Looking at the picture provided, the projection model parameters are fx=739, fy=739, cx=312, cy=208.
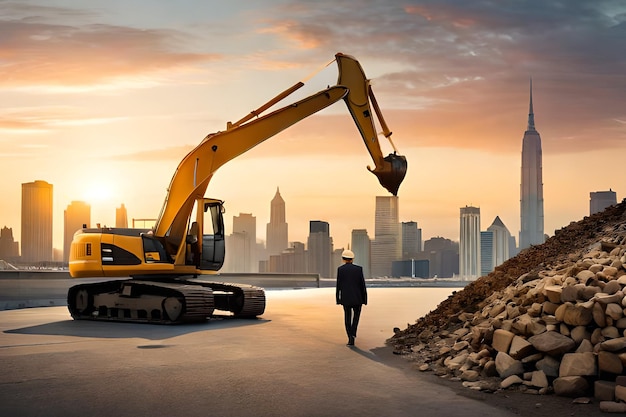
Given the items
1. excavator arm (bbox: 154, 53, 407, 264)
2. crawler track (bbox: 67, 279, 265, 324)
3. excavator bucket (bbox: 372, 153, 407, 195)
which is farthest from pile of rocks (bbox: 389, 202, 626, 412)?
excavator arm (bbox: 154, 53, 407, 264)

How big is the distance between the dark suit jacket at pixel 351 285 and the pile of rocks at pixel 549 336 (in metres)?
1.26

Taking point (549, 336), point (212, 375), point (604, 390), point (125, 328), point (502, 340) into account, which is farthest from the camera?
point (125, 328)

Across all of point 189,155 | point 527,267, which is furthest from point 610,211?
point 189,155

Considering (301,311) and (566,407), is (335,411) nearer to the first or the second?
(566,407)

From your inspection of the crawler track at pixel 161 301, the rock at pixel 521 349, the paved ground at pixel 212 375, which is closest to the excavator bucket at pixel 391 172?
the crawler track at pixel 161 301

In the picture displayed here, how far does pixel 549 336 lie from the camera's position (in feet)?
35.6

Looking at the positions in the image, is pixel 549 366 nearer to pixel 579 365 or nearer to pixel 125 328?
pixel 579 365

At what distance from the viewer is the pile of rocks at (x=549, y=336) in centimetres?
1001

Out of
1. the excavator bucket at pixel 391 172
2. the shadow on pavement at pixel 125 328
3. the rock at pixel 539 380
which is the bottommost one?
the shadow on pavement at pixel 125 328

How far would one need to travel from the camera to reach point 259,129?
2244 cm

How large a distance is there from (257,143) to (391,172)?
4.17 meters

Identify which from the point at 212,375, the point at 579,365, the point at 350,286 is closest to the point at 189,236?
the point at 350,286

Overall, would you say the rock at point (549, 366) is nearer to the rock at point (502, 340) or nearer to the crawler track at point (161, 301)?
the rock at point (502, 340)

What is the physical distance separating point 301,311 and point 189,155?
669 centimetres
